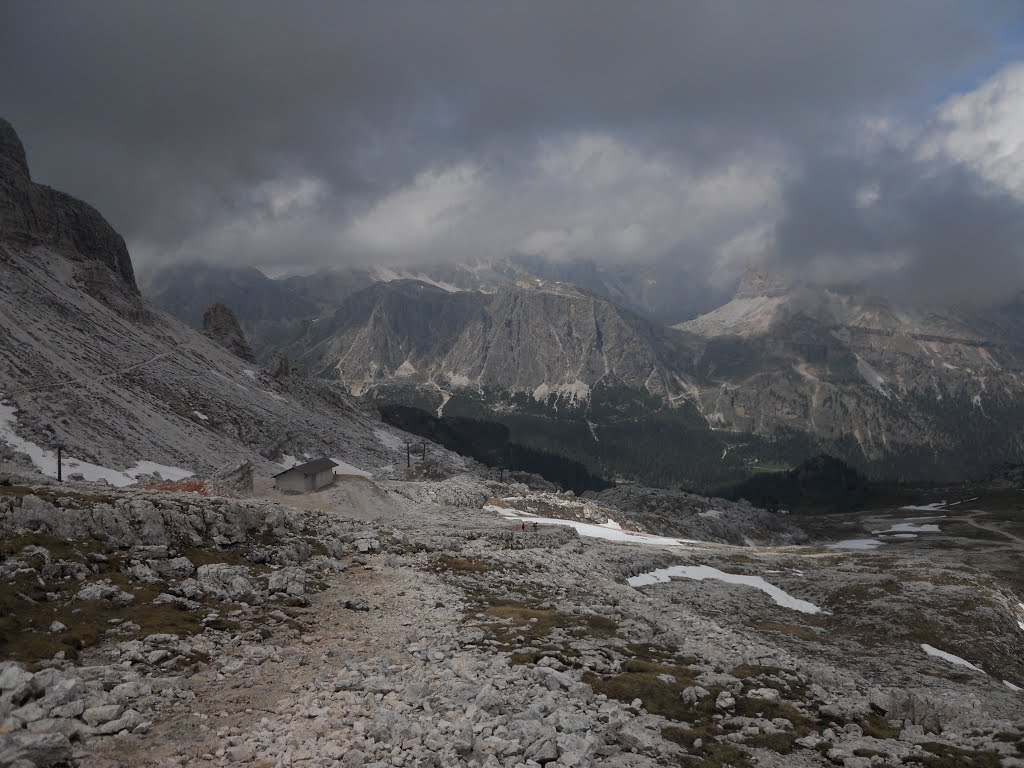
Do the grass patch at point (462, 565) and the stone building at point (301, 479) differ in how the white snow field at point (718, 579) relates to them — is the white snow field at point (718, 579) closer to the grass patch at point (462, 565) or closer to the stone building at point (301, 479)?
the grass patch at point (462, 565)

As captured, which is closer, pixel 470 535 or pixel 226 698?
pixel 226 698

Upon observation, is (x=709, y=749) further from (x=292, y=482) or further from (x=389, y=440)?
(x=389, y=440)

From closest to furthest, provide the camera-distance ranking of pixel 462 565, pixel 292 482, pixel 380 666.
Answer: pixel 380 666 < pixel 462 565 < pixel 292 482

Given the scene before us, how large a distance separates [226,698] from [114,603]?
9.27 meters

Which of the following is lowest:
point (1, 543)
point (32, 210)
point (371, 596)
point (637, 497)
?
point (637, 497)

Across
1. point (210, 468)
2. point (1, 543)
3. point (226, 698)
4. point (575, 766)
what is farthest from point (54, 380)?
point (575, 766)

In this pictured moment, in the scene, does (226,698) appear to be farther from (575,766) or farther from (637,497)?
(637,497)

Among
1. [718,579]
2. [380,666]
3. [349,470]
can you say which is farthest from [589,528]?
[380,666]

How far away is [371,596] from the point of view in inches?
1299

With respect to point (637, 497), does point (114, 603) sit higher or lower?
higher

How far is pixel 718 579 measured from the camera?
68.4 meters

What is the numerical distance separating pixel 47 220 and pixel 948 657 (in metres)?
219

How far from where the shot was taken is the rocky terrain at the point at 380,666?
15836 mm

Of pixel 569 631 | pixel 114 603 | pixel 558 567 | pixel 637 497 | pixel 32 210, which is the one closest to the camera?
pixel 114 603
